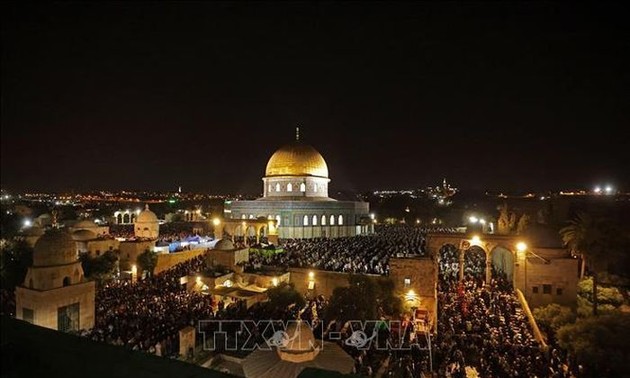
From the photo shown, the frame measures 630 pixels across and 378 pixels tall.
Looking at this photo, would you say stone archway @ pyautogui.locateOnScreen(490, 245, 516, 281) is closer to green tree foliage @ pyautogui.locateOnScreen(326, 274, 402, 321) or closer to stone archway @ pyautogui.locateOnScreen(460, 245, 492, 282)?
stone archway @ pyautogui.locateOnScreen(460, 245, 492, 282)

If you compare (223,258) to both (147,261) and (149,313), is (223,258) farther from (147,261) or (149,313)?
(149,313)

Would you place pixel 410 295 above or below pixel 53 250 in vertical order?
below

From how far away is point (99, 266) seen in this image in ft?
85.3

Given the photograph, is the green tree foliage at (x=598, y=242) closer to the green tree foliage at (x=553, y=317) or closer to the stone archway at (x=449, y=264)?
the green tree foliage at (x=553, y=317)

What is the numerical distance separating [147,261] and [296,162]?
27.3 meters

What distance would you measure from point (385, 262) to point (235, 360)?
17.1 meters

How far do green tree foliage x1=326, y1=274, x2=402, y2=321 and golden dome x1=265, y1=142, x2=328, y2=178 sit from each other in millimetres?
33505

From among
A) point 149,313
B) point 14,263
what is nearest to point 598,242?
point 149,313

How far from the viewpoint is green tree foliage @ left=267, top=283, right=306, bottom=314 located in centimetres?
1977

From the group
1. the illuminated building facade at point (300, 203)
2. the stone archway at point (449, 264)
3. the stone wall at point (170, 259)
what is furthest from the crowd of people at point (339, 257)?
the illuminated building facade at point (300, 203)

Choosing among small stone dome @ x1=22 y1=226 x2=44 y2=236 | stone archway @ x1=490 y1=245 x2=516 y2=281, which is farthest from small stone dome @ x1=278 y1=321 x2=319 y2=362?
small stone dome @ x1=22 y1=226 x2=44 y2=236

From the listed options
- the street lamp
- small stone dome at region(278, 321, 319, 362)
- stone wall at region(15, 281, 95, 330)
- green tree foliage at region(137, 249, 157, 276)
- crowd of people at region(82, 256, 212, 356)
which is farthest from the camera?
green tree foliage at region(137, 249, 157, 276)

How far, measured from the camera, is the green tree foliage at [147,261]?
28.5m

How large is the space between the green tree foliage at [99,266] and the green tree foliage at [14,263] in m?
3.00
